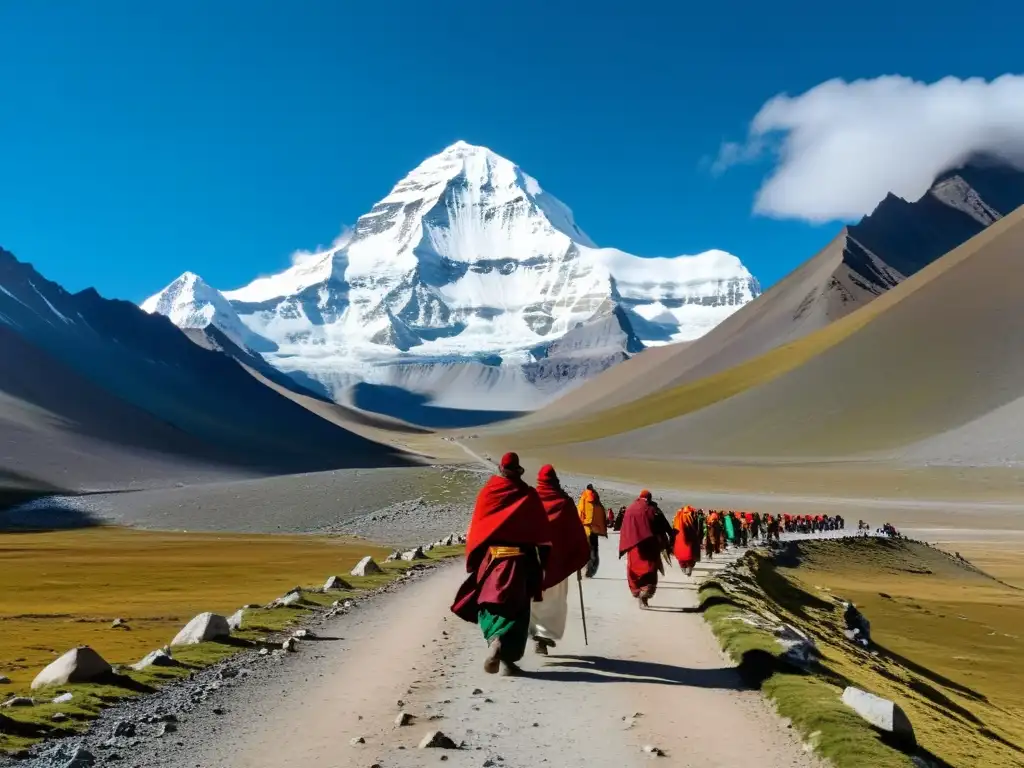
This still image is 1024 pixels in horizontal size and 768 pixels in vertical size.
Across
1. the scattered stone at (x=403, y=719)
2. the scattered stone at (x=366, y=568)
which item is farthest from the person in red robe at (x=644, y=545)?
the scattered stone at (x=366, y=568)

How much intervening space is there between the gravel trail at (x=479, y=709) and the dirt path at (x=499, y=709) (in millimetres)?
21

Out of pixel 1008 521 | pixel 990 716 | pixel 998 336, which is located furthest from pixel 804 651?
pixel 998 336

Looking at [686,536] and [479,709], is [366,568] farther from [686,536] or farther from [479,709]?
[479,709]

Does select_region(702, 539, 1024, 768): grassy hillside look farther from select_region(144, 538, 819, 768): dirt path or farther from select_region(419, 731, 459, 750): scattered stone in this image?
select_region(419, 731, 459, 750): scattered stone

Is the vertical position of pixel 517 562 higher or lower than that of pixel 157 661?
higher

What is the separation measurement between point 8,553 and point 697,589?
46.1m

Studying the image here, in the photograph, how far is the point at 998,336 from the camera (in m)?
172

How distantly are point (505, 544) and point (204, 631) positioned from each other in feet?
19.7

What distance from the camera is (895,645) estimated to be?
28594mm

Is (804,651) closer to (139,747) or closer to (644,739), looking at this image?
(644,739)

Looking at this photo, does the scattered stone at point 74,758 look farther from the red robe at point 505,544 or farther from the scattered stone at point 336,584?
the scattered stone at point 336,584

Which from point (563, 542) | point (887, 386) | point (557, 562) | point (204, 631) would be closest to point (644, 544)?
point (563, 542)

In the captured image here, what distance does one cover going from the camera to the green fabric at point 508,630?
1214 cm

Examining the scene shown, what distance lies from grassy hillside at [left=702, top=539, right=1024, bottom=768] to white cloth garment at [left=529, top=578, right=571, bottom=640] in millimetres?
2659
